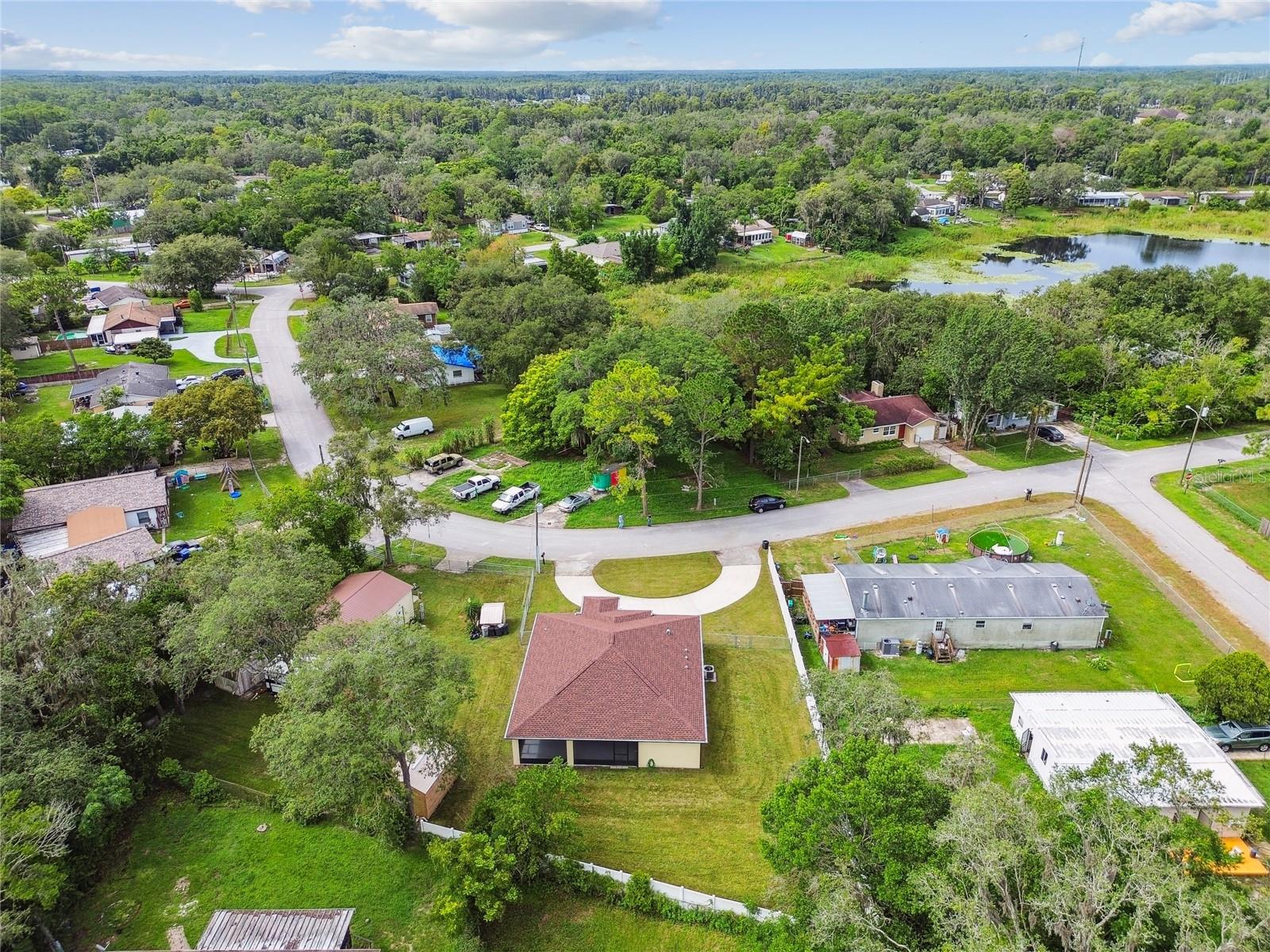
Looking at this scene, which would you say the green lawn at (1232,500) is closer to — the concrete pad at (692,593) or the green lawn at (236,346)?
the concrete pad at (692,593)

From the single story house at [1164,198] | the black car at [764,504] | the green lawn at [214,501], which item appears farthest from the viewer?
the single story house at [1164,198]

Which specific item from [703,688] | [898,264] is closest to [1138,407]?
[703,688]

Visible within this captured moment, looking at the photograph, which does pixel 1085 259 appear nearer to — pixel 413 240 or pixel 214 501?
pixel 413 240

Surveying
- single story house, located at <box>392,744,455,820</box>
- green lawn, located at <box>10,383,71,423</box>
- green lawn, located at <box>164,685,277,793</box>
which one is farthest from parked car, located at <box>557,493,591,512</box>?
green lawn, located at <box>10,383,71,423</box>

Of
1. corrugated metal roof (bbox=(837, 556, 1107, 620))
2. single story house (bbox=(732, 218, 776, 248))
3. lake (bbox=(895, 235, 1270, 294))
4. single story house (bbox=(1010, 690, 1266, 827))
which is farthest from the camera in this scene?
single story house (bbox=(732, 218, 776, 248))

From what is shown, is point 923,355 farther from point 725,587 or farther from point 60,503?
point 60,503

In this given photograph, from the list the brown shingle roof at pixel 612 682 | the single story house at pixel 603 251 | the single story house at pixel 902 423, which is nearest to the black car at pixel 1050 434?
the single story house at pixel 902 423

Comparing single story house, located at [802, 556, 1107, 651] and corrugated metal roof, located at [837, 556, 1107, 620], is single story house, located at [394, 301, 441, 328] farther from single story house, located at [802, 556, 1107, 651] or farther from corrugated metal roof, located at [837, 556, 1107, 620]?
single story house, located at [802, 556, 1107, 651]
